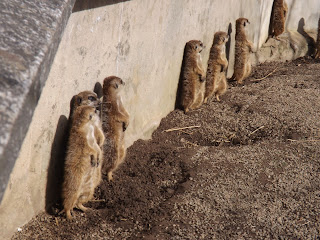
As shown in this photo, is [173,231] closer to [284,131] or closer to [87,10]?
[87,10]

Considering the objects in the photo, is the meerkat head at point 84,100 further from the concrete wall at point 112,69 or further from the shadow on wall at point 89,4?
the shadow on wall at point 89,4

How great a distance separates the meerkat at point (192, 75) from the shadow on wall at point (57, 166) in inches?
94.2

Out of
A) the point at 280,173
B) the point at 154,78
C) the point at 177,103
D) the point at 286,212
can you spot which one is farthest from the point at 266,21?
the point at 286,212

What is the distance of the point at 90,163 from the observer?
352 cm

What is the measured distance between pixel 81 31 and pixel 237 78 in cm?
408

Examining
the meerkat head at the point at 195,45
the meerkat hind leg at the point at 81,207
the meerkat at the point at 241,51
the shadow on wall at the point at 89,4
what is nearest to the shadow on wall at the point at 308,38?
the meerkat at the point at 241,51

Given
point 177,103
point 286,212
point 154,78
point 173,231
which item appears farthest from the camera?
point 177,103

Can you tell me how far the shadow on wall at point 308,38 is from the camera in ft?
30.2

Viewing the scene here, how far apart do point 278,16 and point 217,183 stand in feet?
17.7

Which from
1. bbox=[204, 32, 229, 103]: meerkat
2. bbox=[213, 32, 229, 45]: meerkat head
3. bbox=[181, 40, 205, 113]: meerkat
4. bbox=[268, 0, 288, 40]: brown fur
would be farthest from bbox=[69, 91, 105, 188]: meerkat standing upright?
bbox=[268, 0, 288, 40]: brown fur

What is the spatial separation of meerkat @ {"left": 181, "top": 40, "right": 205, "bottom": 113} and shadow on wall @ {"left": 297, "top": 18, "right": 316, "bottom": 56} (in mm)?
4199

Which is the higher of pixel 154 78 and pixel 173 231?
pixel 154 78

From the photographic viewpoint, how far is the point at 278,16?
8602mm

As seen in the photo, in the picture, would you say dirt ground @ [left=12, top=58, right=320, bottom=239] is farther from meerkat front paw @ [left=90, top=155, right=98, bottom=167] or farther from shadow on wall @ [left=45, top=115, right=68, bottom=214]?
meerkat front paw @ [left=90, top=155, right=98, bottom=167]
